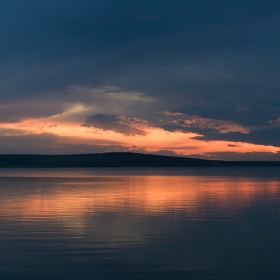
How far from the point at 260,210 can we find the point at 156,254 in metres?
13.7

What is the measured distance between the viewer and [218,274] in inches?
502

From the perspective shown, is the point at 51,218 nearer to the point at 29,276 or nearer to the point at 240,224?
the point at 240,224

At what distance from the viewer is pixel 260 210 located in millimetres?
27406

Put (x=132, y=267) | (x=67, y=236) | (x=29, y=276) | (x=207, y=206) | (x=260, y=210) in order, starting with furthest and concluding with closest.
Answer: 1. (x=207, y=206)
2. (x=260, y=210)
3. (x=67, y=236)
4. (x=132, y=267)
5. (x=29, y=276)

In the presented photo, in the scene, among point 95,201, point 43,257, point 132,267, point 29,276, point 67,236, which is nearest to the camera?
point 29,276

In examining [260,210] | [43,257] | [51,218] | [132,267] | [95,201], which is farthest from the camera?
[95,201]

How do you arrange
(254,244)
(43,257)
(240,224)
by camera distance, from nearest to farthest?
(43,257) < (254,244) < (240,224)

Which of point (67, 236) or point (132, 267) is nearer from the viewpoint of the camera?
point (132, 267)

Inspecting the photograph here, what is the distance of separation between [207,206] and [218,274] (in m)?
17.1

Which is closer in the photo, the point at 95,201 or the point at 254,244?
the point at 254,244

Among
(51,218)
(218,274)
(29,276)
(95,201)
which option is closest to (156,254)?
(218,274)

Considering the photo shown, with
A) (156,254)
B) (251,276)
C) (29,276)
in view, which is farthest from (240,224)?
(29,276)

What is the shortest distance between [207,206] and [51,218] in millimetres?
10206

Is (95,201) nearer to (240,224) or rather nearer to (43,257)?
(240,224)
